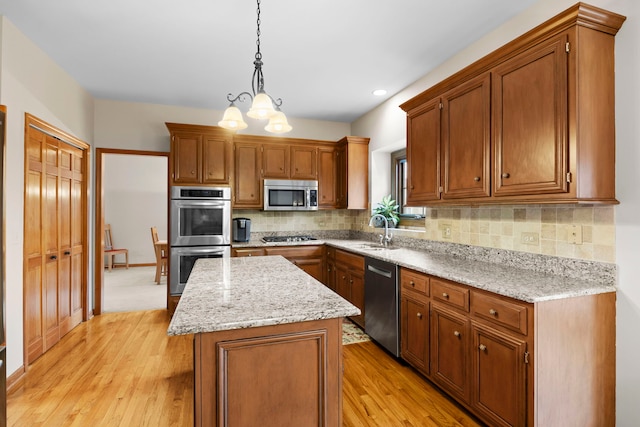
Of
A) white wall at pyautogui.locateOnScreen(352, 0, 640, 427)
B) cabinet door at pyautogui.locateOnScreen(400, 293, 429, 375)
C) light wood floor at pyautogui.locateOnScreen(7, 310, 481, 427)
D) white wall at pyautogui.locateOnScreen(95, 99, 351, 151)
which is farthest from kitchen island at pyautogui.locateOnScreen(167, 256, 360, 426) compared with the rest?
white wall at pyautogui.locateOnScreen(95, 99, 351, 151)

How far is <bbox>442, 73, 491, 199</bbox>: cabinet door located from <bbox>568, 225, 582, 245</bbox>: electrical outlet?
503mm

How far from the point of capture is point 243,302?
58.0 inches

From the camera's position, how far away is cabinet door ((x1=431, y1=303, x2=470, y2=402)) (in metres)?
2.04

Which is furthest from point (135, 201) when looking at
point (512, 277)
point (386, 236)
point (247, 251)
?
point (512, 277)

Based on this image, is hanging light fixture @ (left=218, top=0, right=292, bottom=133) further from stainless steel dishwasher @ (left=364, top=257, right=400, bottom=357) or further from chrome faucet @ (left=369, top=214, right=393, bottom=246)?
chrome faucet @ (left=369, top=214, right=393, bottom=246)

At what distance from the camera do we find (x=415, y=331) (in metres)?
2.52

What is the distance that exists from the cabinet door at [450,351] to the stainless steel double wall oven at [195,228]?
2.67 metres

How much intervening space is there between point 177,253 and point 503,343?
343cm

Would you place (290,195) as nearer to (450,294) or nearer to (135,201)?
(450,294)

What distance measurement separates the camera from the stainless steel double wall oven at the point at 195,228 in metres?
3.91

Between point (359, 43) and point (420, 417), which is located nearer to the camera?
point (420, 417)

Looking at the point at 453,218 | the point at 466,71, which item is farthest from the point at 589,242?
the point at 466,71

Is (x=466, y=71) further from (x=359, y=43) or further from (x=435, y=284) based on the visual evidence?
(x=435, y=284)

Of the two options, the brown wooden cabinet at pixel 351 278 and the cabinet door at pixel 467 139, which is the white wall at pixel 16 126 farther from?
the cabinet door at pixel 467 139
